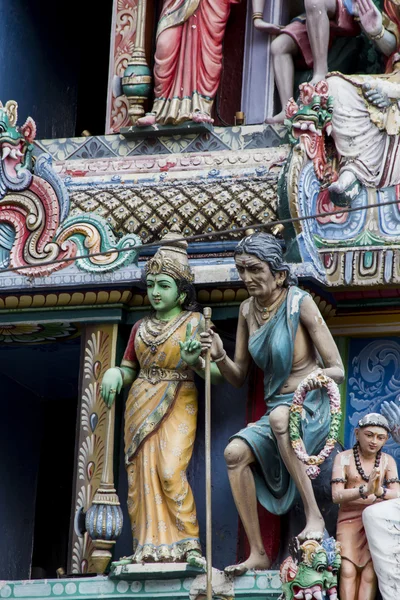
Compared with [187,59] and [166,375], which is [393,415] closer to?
[166,375]

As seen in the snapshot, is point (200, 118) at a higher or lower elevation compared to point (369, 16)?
lower

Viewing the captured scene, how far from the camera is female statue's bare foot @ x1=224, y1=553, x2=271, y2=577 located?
46.5 ft

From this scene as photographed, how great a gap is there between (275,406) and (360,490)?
746 mm

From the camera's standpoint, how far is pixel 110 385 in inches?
583

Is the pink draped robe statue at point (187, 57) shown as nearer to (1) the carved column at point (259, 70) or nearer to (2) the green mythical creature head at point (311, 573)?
(1) the carved column at point (259, 70)

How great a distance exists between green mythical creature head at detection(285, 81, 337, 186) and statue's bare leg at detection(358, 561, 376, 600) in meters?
2.45

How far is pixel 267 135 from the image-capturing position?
15.5m

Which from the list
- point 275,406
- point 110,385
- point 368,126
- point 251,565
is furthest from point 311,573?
point 368,126

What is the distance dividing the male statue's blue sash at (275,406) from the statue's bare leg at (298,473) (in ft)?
0.43

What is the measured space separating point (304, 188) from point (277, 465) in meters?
1.68

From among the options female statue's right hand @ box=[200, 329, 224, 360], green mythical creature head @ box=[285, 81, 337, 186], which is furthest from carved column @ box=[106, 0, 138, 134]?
female statue's right hand @ box=[200, 329, 224, 360]

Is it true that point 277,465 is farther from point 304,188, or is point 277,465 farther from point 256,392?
point 304,188

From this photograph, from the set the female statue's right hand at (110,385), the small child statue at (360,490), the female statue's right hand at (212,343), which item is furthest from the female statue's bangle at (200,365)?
the small child statue at (360,490)

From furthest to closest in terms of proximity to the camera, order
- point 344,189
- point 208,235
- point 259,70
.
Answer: point 259,70 → point 344,189 → point 208,235
